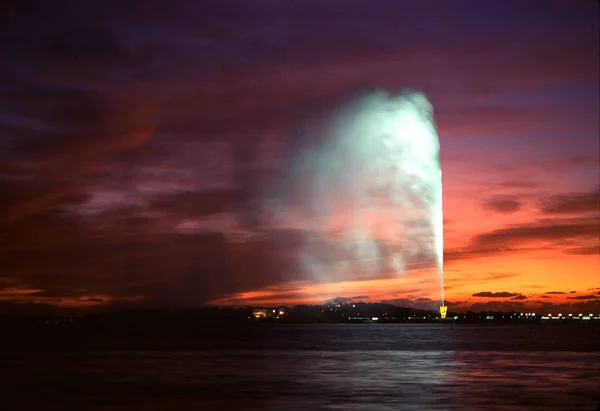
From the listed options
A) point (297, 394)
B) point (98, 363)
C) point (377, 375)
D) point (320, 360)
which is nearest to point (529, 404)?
point (297, 394)

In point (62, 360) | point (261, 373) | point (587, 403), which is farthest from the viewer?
point (62, 360)

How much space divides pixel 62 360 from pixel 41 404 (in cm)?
4797

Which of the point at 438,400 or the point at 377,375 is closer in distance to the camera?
the point at 438,400

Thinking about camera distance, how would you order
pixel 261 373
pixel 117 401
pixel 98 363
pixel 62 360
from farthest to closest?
pixel 62 360 < pixel 98 363 < pixel 261 373 < pixel 117 401

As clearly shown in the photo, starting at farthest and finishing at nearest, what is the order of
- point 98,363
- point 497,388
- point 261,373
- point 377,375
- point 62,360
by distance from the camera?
1. point 62,360
2. point 98,363
3. point 261,373
4. point 377,375
5. point 497,388

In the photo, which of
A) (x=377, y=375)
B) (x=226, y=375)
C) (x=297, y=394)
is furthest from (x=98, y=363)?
(x=297, y=394)

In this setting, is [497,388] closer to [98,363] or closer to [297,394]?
[297,394]

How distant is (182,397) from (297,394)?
7.55 meters

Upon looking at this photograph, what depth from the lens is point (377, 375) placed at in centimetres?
6856

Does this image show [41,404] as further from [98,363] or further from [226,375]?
[98,363]

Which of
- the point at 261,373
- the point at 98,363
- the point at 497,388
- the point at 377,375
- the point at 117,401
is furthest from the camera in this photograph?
the point at 98,363

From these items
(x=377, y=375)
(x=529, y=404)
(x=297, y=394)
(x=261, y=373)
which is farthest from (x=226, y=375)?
(x=529, y=404)

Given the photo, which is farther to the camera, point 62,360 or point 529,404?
point 62,360

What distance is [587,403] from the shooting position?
47.8 m
